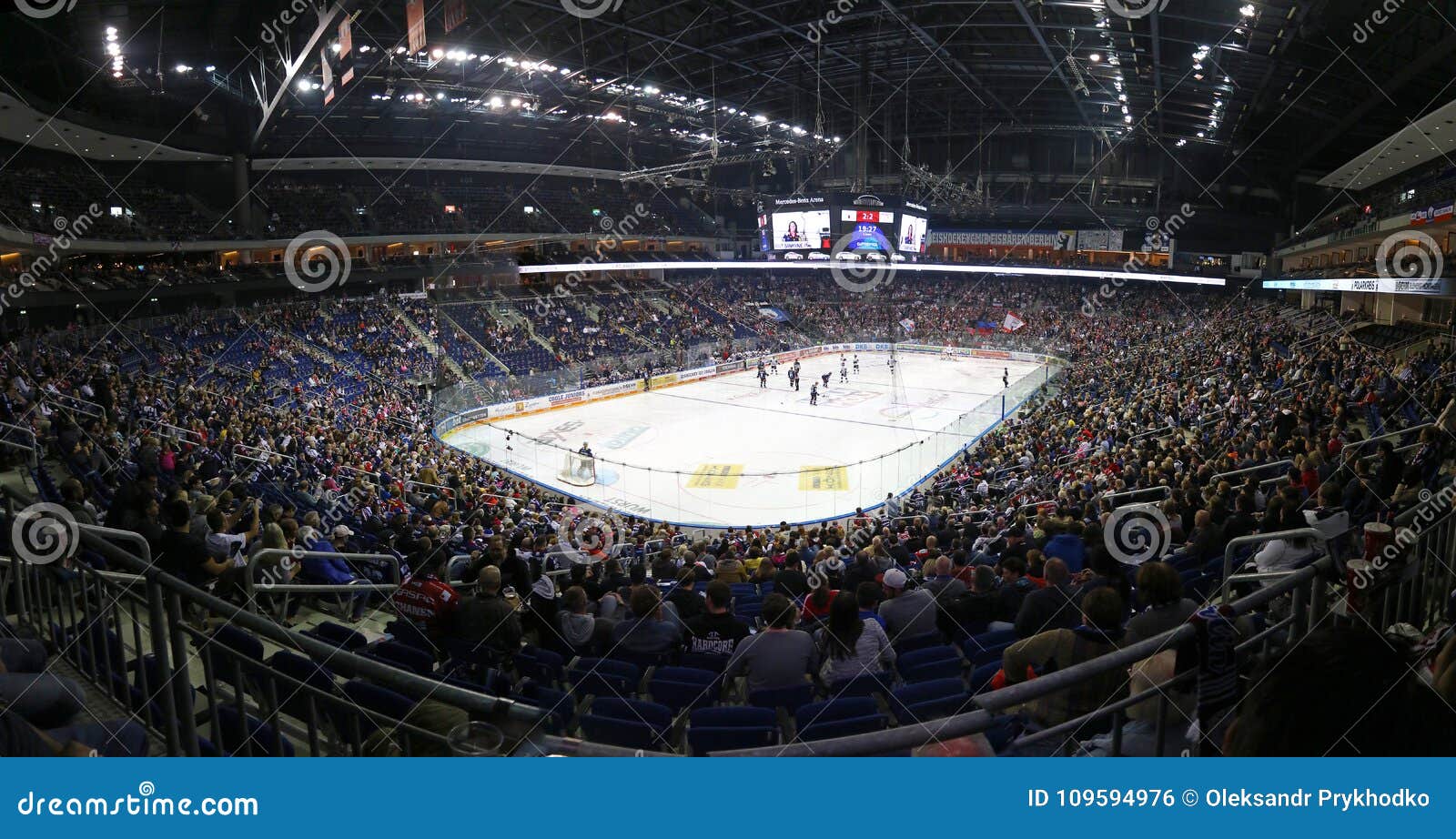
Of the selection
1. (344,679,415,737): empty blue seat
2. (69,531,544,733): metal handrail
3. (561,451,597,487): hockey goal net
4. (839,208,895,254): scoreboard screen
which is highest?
(839,208,895,254): scoreboard screen

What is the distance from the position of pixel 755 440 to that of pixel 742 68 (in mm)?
17784

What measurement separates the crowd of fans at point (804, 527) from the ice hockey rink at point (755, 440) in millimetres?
1187

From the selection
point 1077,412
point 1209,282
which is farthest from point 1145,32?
point 1209,282

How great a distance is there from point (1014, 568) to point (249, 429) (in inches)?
611

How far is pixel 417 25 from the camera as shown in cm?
1497

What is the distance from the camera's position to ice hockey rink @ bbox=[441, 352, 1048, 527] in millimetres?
20266

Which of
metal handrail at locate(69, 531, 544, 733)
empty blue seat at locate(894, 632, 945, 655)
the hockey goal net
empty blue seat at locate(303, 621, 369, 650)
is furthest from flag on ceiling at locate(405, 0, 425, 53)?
metal handrail at locate(69, 531, 544, 733)

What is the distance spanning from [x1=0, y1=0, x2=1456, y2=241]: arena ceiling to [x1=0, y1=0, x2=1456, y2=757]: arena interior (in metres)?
0.26

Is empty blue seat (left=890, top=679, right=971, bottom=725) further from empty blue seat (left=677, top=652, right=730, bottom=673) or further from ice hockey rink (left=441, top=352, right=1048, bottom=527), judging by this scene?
ice hockey rink (left=441, top=352, right=1048, bottom=527)

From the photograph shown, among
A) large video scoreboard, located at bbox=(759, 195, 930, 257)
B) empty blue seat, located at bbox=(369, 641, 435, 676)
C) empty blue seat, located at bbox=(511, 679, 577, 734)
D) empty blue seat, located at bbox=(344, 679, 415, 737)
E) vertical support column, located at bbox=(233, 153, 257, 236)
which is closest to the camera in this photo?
empty blue seat, located at bbox=(344, 679, 415, 737)

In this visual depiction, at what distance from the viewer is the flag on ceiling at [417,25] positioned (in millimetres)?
14812

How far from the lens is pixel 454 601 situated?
19.7 feet

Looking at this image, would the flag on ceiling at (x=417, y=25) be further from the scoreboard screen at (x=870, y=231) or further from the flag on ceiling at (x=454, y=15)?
the scoreboard screen at (x=870, y=231)

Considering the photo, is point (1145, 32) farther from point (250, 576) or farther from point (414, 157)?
point (414, 157)
